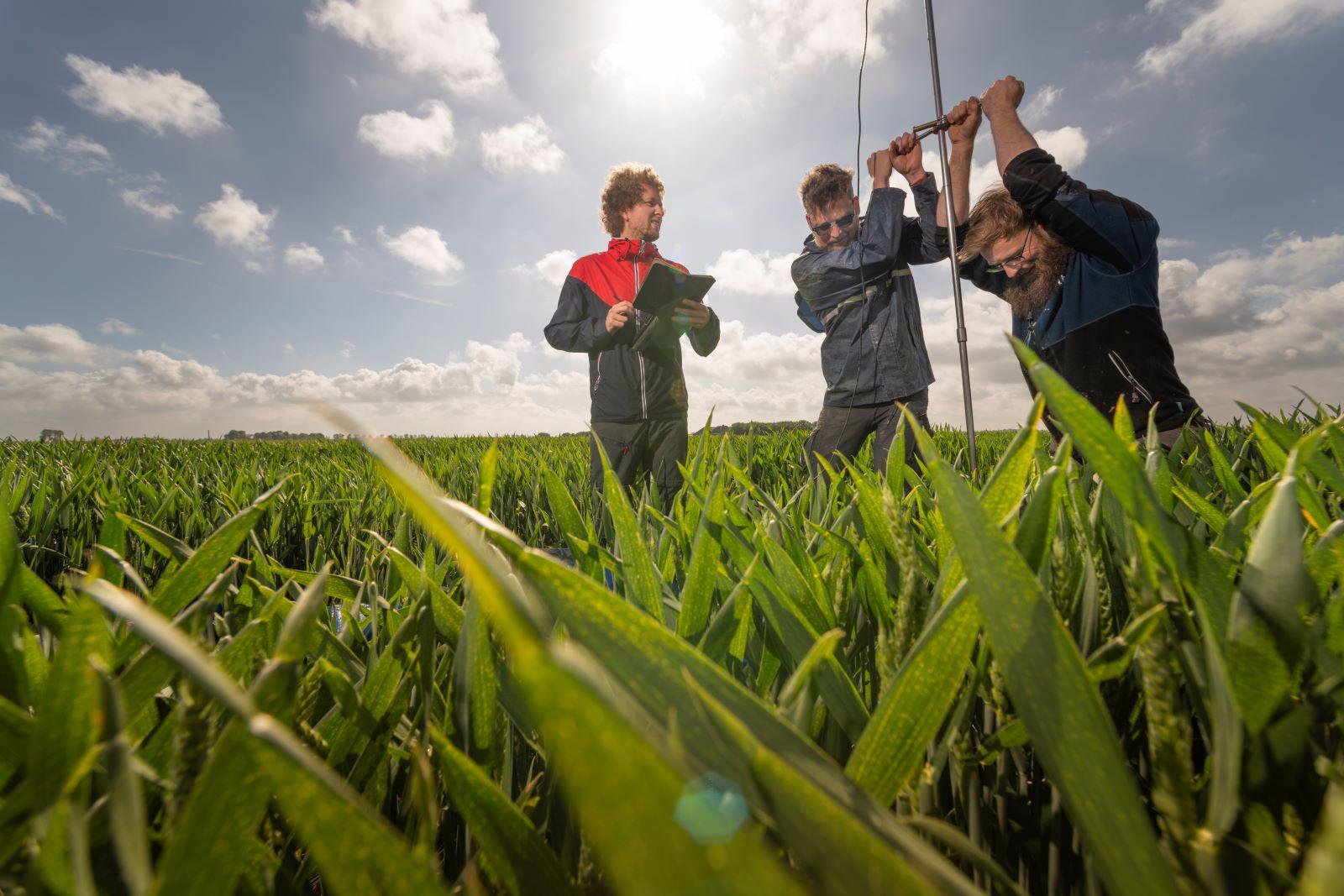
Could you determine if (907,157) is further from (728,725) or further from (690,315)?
(728,725)

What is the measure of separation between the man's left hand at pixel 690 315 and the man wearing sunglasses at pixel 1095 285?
70.6 inches

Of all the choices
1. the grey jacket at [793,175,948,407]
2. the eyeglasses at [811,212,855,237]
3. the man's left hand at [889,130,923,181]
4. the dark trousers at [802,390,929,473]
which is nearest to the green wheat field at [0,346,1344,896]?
the dark trousers at [802,390,929,473]

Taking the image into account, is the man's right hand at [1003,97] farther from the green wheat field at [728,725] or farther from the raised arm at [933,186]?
the green wheat field at [728,725]

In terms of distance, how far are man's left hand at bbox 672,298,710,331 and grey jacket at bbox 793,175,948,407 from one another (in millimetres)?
852

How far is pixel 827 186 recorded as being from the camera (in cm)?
415

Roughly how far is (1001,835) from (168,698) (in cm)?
59

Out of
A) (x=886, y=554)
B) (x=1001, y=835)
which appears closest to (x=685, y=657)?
(x=1001, y=835)

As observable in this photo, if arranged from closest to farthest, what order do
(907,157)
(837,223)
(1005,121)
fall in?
(1005,121) → (907,157) → (837,223)

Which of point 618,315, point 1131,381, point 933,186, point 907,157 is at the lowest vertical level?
point 1131,381

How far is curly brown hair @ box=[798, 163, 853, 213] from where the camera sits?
163 inches

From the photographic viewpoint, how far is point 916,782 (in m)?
0.33

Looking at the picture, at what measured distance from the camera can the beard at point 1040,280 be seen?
2797 mm

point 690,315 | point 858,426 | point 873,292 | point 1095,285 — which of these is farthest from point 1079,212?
point 690,315

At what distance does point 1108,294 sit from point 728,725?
122 inches
